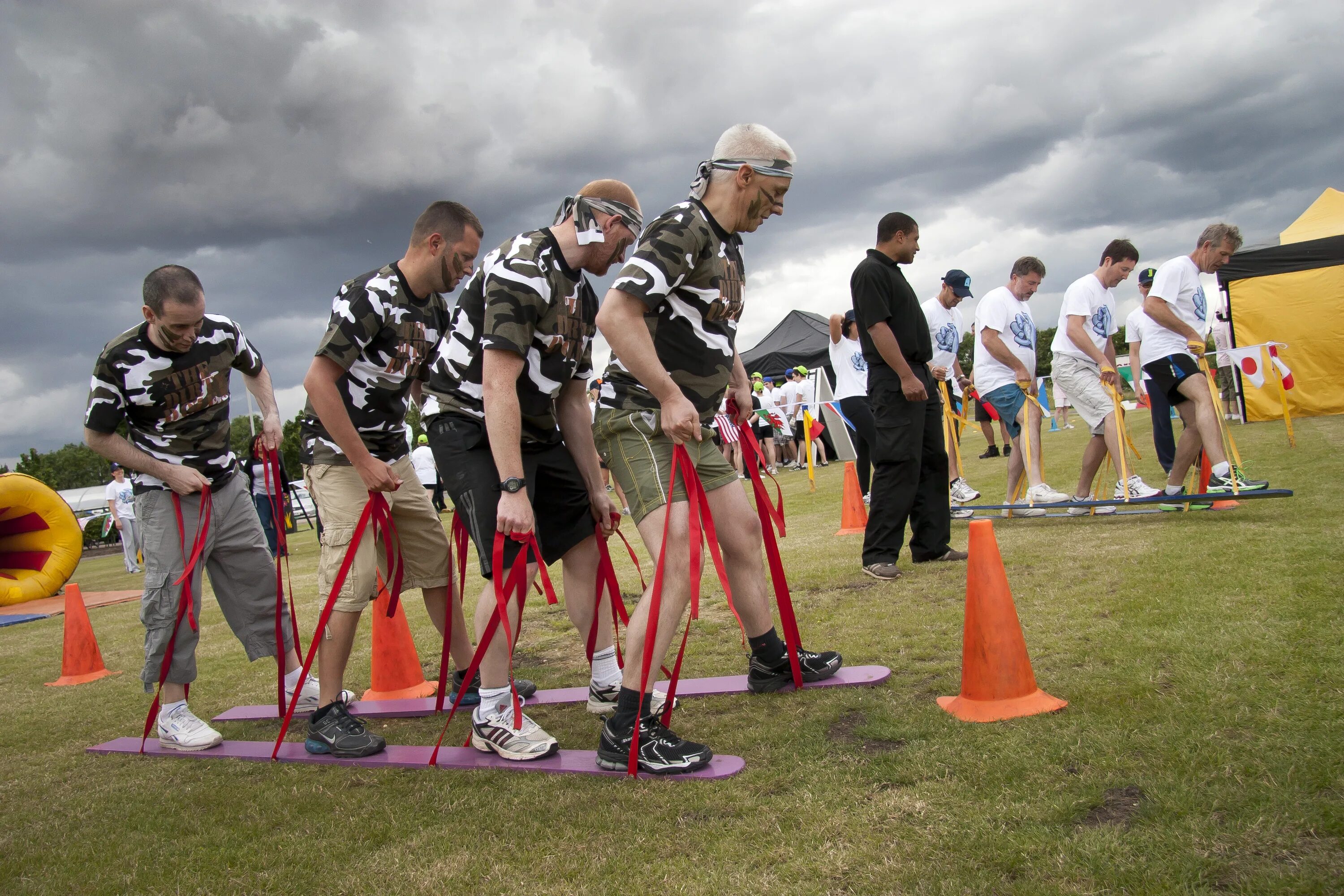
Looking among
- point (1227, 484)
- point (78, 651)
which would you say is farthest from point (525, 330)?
point (1227, 484)

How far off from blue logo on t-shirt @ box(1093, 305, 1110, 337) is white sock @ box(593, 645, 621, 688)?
544 centimetres

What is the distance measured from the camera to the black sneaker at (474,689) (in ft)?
13.0

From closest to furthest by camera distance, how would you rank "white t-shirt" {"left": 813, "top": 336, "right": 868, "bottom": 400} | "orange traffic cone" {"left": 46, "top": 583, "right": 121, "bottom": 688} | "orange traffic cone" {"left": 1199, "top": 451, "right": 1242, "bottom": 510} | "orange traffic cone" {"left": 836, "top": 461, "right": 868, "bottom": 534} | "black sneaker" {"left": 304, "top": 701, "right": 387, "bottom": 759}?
1. "black sneaker" {"left": 304, "top": 701, "right": 387, "bottom": 759}
2. "orange traffic cone" {"left": 46, "top": 583, "right": 121, "bottom": 688}
3. "orange traffic cone" {"left": 1199, "top": 451, "right": 1242, "bottom": 510}
4. "orange traffic cone" {"left": 836, "top": 461, "right": 868, "bottom": 534}
5. "white t-shirt" {"left": 813, "top": 336, "right": 868, "bottom": 400}

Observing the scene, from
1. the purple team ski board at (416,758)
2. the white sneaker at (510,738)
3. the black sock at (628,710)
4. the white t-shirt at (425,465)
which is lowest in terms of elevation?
the purple team ski board at (416,758)

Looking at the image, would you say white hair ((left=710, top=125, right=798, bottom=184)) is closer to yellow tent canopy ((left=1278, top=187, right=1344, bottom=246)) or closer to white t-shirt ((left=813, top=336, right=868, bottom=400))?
white t-shirt ((left=813, top=336, right=868, bottom=400))

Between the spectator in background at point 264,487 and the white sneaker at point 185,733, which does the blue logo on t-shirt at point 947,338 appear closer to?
the spectator in background at point 264,487

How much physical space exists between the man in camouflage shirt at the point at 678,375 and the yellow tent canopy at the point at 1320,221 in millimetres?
16854

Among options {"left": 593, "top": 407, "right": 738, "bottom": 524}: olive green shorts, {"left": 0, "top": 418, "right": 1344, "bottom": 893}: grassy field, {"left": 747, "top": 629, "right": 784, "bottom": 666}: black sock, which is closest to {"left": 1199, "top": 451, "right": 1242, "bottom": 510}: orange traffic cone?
{"left": 0, "top": 418, "right": 1344, "bottom": 893}: grassy field

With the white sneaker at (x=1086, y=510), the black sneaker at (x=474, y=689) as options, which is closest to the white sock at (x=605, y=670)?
the black sneaker at (x=474, y=689)

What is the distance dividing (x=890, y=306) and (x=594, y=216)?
291 cm

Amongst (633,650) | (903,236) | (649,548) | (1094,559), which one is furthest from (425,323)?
(1094,559)

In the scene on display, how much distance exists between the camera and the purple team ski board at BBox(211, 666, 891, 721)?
3469 millimetres

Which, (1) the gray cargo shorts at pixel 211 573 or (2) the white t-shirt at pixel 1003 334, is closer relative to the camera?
(1) the gray cargo shorts at pixel 211 573

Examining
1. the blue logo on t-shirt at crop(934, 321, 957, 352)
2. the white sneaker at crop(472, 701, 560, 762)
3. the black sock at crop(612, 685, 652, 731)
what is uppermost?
the blue logo on t-shirt at crop(934, 321, 957, 352)
